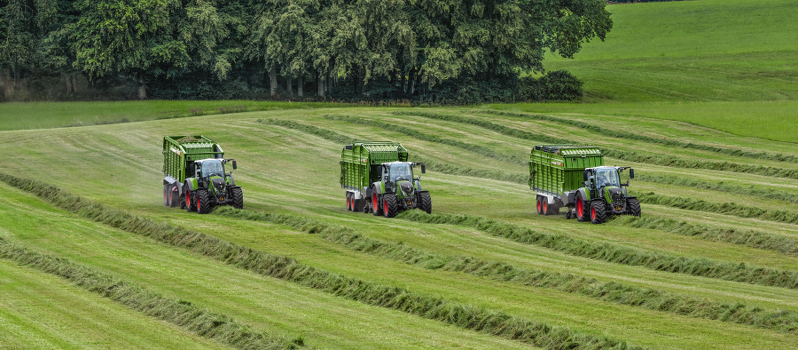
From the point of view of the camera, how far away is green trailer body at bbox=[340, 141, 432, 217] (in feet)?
107

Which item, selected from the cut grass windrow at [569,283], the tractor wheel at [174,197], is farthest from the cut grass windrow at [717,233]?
the tractor wheel at [174,197]

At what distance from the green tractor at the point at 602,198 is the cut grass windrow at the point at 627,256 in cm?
348

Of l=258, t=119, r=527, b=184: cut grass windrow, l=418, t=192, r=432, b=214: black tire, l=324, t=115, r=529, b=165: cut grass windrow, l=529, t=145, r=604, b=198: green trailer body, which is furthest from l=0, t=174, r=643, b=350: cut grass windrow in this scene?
l=324, t=115, r=529, b=165: cut grass windrow

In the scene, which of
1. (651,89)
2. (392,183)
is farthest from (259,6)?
(392,183)

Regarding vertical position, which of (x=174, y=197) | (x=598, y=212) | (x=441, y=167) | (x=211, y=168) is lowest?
(x=441, y=167)

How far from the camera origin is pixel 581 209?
31.9 meters

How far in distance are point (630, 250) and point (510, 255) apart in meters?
3.44

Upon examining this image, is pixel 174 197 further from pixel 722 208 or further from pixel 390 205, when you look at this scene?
pixel 722 208

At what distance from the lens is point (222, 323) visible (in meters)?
17.0

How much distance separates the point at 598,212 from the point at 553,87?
204 ft

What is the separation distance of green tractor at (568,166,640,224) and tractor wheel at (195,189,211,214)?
13825mm

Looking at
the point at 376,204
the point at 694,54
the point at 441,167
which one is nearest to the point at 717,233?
the point at 376,204

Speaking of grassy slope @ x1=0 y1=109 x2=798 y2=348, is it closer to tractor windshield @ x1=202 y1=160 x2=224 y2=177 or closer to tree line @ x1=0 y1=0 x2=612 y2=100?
tractor windshield @ x1=202 y1=160 x2=224 y2=177

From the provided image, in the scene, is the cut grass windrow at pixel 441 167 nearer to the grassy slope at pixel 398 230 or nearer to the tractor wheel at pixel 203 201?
the grassy slope at pixel 398 230
